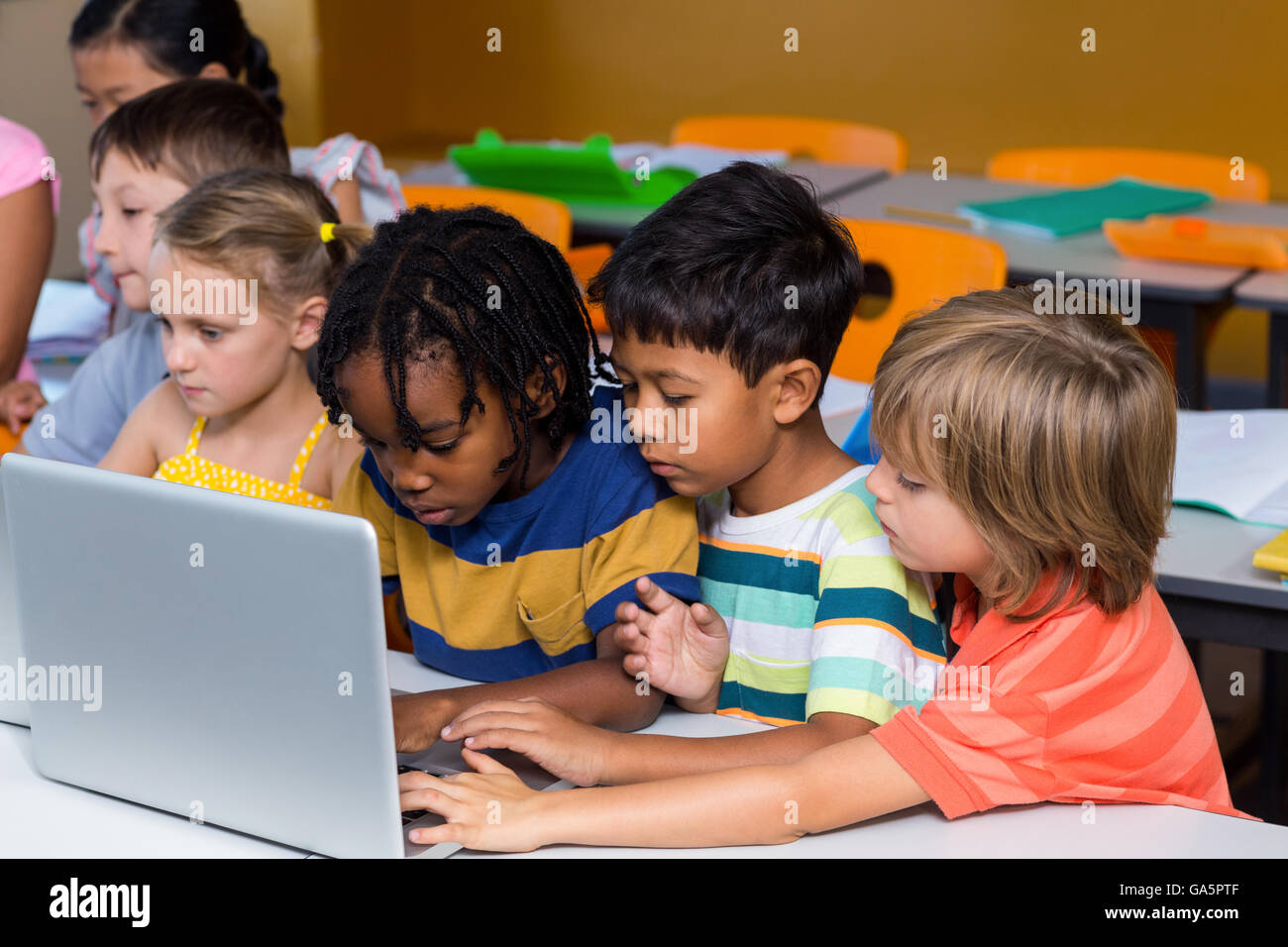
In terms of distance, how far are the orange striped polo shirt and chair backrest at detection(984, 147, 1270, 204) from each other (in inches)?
79.2

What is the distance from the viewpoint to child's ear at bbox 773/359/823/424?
1.22 m

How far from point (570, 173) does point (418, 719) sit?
1.92 m

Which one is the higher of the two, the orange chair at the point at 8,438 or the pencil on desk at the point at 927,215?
the pencil on desk at the point at 927,215

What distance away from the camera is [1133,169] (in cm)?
→ 305

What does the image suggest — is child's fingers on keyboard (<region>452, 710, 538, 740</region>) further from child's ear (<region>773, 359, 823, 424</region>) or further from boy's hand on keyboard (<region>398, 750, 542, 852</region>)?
child's ear (<region>773, 359, 823, 424</region>)

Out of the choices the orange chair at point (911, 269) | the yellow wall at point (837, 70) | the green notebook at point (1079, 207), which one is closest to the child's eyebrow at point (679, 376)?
the orange chair at point (911, 269)

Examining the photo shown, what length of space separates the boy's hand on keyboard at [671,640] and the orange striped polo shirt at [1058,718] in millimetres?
200

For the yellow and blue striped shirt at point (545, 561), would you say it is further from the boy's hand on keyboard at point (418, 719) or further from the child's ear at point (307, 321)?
the child's ear at point (307, 321)

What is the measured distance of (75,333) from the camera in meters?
2.33

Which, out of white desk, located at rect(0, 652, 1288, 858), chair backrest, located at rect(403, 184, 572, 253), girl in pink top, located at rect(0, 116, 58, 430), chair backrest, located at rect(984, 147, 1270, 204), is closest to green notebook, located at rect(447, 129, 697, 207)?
chair backrest, located at rect(403, 184, 572, 253)

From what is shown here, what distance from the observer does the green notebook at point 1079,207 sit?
2643 millimetres

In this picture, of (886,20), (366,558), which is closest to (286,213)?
(366,558)

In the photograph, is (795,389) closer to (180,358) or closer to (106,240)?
(180,358)
